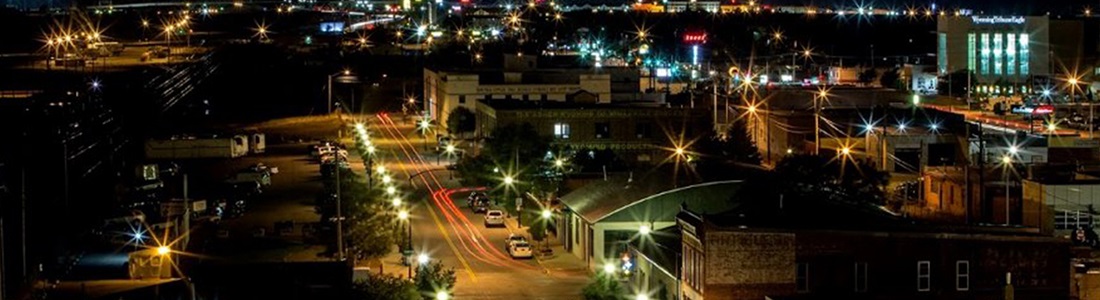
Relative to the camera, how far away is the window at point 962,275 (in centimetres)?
1180

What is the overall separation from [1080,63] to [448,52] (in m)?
Answer: 21.7

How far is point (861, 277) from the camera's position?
38.9 feet

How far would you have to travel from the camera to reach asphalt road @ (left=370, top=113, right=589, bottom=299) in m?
14.4

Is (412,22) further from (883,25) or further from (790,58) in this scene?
(790,58)

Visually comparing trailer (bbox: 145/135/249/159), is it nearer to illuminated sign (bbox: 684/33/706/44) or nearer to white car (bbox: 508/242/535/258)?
white car (bbox: 508/242/535/258)

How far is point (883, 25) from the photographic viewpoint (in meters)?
82.1

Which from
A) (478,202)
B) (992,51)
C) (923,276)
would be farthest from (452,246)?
(992,51)

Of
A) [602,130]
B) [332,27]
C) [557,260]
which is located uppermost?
[332,27]

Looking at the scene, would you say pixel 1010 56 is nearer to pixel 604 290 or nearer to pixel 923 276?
pixel 923 276

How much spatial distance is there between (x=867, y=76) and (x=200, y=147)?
20.9 metres

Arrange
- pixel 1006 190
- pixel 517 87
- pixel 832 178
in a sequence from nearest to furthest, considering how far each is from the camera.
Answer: pixel 1006 190
pixel 832 178
pixel 517 87

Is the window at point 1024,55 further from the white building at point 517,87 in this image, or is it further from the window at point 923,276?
the window at point 923,276

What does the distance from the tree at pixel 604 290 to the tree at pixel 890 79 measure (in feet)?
103

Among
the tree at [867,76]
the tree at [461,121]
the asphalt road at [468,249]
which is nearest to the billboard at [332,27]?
the tree at [867,76]
